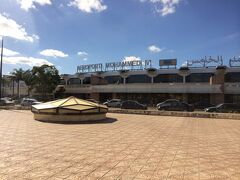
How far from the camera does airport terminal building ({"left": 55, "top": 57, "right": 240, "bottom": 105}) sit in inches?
1800

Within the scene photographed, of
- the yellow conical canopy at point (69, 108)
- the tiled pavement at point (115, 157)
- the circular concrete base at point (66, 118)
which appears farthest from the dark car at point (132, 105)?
the tiled pavement at point (115, 157)

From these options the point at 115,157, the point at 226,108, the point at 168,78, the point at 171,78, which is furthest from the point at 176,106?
the point at 115,157

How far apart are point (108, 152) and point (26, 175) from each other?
3.08m

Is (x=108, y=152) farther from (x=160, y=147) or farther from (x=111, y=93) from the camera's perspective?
(x=111, y=93)

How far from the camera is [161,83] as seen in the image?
50.3 meters

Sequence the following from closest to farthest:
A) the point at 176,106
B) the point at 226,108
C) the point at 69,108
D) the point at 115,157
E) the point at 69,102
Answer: the point at 115,157
the point at 69,108
the point at 69,102
the point at 226,108
the point at 176,106

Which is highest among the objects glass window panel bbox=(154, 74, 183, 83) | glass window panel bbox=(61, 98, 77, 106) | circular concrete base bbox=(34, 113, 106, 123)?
glass window panel bbox=(154, 74, 183, 83)

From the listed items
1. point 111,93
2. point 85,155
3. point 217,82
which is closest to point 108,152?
point 85,155

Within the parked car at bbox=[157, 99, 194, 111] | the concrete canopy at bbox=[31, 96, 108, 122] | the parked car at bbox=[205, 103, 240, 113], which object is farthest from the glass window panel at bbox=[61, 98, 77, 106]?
the parked car at bbox=[205, 103, 240, 113]

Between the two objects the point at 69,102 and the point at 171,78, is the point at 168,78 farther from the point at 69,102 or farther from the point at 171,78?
the point at 69,102

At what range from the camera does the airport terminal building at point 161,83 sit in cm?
4572

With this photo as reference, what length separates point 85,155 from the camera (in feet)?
26.9

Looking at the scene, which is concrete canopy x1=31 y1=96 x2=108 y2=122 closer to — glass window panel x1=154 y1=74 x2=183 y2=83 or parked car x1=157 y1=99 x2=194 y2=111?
parked car x1=157 y1=99 x2=194 y2=111

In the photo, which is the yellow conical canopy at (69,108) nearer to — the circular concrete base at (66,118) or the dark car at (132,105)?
the circular concrete base at (66,118)
